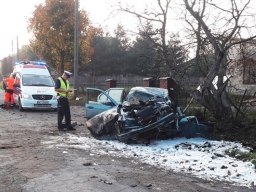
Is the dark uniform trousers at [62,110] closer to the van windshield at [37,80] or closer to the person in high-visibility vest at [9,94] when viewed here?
the van windshield at [37,80]

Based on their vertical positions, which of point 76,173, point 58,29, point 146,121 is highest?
point 58,29

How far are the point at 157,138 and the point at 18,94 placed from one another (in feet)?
28.9

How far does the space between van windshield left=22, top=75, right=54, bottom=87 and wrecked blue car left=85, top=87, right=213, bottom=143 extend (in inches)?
286

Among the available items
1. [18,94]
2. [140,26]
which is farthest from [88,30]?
[140,26]

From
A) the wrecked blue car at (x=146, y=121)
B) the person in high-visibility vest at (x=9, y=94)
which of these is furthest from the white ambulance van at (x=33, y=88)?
the wrecked blue car at (x=146, y=121)

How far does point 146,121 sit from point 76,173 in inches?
112

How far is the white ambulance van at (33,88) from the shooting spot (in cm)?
1412

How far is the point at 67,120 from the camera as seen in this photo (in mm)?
9828

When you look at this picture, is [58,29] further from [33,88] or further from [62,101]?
[62,101]

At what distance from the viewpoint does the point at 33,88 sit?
14477mm

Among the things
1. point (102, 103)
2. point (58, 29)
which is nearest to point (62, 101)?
point (102, 103)

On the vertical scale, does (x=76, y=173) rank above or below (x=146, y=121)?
below

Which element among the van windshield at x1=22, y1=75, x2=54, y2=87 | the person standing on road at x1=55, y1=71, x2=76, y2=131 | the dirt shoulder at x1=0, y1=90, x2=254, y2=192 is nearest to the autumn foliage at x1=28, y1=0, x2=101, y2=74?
the van windshield at x1=22, y1=75, x2=54, y2=87

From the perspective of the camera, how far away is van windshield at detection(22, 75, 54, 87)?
49.3 ft
